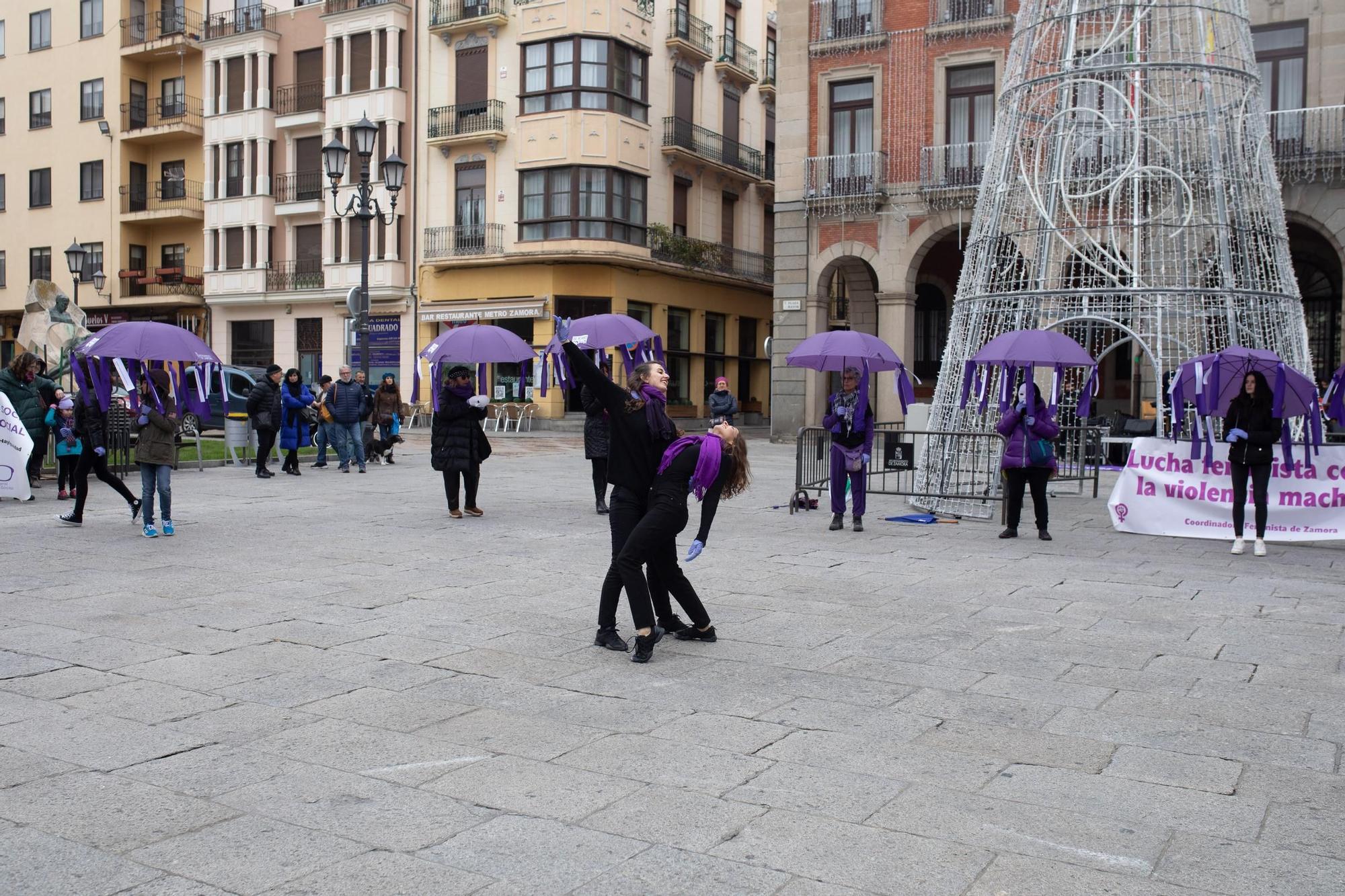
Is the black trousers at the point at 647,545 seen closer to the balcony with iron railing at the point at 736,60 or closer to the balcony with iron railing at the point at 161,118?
the balcony with iron railing at the point at 736,60

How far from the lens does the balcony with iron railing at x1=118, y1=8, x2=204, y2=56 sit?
133ft

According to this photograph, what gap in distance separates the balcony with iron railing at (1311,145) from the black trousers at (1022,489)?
14.1 meters

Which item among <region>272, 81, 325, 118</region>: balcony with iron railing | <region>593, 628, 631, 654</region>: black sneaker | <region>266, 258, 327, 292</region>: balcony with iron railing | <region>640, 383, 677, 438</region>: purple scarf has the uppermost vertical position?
<region>272, 81, 325, 118</region>: balcony with iron railing

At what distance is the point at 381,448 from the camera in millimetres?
21047

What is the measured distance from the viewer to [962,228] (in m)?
27.1

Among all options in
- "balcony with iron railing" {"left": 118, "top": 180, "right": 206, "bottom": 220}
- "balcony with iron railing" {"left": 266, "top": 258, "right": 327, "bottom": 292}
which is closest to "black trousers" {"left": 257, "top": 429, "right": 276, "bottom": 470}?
"balcony with iron railing" {"left": 266, "top": 258, "right": 327, "bottom": 292}

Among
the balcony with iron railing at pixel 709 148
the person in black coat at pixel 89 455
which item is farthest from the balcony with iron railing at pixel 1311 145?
the person in black coat at pixel 89 455

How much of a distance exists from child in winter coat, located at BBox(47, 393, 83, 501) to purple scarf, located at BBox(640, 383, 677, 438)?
7.66 meters

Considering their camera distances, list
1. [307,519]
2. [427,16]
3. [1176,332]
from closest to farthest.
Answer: [307,519] < [1176,332] < [427,16]

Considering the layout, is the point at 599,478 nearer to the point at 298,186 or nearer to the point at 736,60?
the point at 298,186

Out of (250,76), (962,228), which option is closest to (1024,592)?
(962,228)

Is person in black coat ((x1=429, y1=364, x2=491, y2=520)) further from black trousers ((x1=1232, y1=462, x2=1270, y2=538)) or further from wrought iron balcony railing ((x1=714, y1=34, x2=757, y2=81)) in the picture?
wrought iron balcony railing ((x1=714, y1=34, x2=757, y2=81))

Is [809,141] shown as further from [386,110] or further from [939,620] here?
[939,620]

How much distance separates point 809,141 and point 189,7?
79.6 feet
